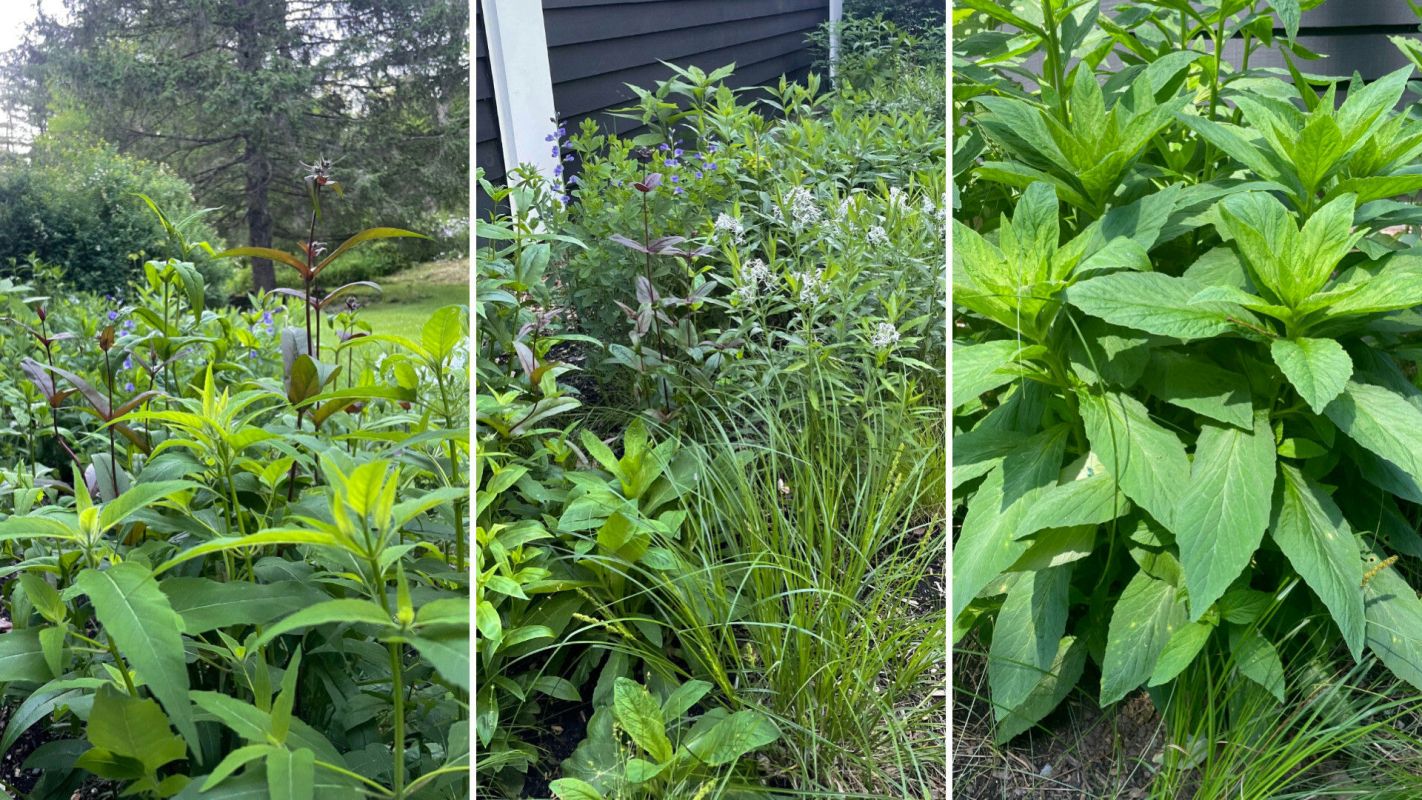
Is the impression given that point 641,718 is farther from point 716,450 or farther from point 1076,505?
point 1076,505

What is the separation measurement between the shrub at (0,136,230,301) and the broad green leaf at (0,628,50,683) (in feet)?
8.95

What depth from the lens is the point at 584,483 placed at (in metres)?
1.26

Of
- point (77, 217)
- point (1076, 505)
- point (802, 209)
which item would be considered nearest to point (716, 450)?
point (802, 209)

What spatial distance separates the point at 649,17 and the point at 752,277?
1.11 feet

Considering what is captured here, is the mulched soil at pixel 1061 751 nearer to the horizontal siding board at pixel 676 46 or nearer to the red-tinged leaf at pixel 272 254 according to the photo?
the horizontal siding board at pixel 676 46

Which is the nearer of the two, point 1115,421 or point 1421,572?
point 1115,421

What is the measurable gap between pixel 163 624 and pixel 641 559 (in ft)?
2.07

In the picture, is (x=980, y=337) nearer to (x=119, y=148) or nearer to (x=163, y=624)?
(x=163, y=624)

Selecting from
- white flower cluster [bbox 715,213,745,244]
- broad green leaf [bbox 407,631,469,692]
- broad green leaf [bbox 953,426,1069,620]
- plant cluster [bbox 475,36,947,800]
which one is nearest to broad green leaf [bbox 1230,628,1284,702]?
broad green leaf [bbox 953,426,1069,620]

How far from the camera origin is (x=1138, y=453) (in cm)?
129

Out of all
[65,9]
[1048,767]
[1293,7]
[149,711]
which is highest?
[65,9]

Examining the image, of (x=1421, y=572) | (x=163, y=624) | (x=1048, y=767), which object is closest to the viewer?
(x=163, y=624)

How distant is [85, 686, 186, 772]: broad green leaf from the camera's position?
0.81 meters

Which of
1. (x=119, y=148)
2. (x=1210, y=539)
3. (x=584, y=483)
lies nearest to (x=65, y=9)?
(x=119, y=148)
